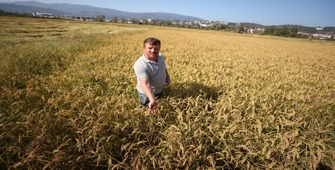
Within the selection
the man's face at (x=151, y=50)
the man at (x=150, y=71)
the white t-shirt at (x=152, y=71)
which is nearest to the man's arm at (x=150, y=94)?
the man at (x=150, y=71)

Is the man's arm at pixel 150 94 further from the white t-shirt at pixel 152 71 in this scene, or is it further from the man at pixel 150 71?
the white t-shirt at pixel 152 71

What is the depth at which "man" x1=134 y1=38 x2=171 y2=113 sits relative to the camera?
323cm

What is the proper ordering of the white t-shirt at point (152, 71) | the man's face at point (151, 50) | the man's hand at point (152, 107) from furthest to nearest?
1. the man's face at point (151, 50)
2. the white t-shirt at point (152, 71)
3. the man's hand at point (152, 107)

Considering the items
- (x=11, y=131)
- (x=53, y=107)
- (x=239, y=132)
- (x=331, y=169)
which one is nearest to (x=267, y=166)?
(x=239, y=132)

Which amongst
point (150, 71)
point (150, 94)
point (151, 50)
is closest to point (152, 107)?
point (150, 94)

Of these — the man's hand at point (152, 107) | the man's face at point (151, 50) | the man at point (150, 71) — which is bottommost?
the man's hand at point (152, 107)

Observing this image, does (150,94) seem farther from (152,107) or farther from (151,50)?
(151,50)

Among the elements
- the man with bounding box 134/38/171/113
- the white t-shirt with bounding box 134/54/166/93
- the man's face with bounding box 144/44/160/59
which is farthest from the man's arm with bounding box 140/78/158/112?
the man's face with bounding box 144/44/160/59

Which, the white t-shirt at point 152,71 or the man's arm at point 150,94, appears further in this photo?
the white t-shirt at point 152,71

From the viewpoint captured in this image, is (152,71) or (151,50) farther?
(152,71)

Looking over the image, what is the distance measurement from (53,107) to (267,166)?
355 centimetres

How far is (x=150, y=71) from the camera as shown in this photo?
3.62 metres

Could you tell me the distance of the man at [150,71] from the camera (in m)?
3.23

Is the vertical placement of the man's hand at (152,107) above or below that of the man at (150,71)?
below
